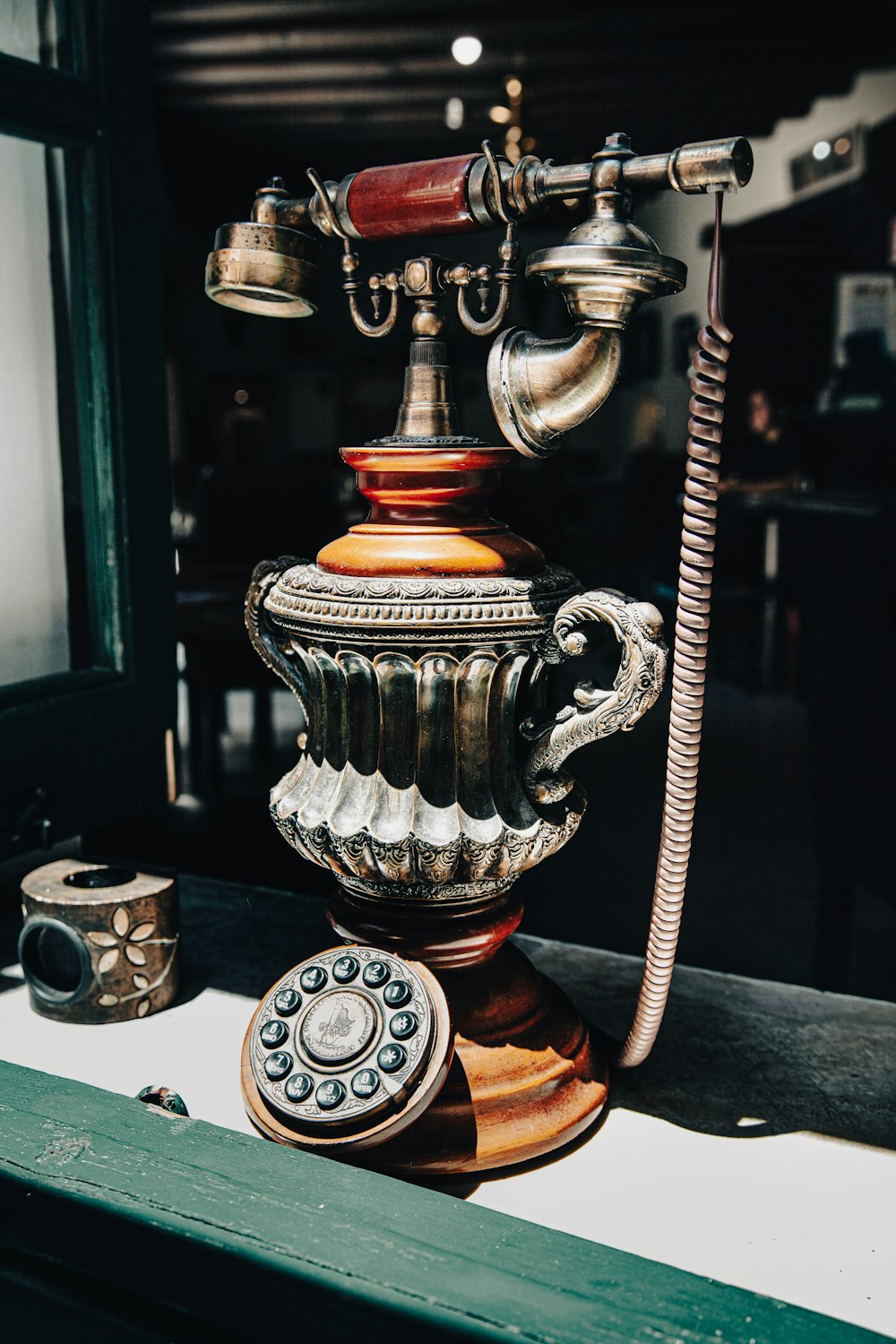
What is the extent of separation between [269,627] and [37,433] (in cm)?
61

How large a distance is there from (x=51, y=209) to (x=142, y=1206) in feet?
4.45

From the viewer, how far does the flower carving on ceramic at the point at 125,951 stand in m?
1.42

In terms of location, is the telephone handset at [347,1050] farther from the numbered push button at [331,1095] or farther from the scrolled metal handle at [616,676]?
the scrolled metal handle at [616,676]

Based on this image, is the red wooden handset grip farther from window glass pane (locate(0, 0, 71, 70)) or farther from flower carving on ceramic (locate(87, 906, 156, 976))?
flower carving on ceramic (locate(87, 906, 156, 976))

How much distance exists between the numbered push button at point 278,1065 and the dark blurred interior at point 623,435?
0.81 meters

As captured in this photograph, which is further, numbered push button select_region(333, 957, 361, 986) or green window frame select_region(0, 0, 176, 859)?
green window frame select_region(0, 0, 176, 859)

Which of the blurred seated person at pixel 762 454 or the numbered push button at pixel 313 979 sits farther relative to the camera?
the blurred seated person at pixel 762 454

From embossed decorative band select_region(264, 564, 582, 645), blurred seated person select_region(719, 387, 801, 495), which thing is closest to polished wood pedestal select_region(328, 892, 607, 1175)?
embossed decorative band select_region(264, 564, 582, 645)

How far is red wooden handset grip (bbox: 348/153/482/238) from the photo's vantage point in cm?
117

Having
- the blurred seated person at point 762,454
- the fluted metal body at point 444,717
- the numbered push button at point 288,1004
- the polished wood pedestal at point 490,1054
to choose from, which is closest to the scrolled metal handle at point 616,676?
the fluted metal body at point 444,717

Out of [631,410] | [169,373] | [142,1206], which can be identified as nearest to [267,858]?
[169,373]

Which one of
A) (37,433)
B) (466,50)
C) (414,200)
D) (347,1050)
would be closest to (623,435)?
(414,200)

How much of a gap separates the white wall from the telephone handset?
770 mm

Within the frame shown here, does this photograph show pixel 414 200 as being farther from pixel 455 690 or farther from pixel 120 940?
pixel 120 940
